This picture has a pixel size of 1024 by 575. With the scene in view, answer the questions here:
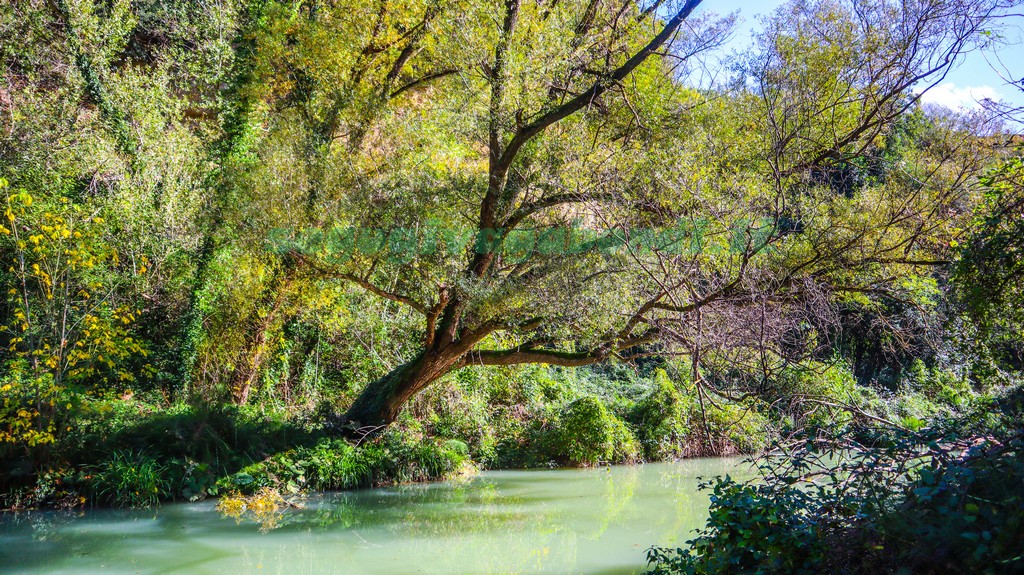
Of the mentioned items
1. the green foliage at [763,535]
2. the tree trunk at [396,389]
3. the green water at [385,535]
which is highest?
the tree trunk at [396,389]

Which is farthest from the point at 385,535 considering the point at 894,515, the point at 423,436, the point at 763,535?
the point at 894,515

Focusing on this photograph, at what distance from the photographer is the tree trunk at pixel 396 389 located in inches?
408

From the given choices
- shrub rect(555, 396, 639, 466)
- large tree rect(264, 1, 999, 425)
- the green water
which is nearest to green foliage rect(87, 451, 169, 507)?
the green water

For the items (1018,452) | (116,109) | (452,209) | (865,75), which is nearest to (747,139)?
(865,75)

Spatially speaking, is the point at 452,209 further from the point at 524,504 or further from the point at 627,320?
the point at 524,504

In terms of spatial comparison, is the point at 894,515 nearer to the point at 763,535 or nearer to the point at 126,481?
the point at 763,535

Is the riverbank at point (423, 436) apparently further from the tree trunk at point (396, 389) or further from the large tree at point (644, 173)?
the large tree at point (644, 173)

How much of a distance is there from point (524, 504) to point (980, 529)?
688cm

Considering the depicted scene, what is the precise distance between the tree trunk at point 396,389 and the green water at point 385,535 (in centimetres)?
126

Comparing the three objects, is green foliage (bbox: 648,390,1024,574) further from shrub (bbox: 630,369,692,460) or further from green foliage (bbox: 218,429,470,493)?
shrub (bbox: 630,369,692,460)

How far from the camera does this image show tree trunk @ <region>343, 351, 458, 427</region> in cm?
1036

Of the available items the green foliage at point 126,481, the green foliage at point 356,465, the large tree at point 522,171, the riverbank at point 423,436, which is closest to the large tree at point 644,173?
the large tree at point 522,171

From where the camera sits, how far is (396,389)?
11008mm

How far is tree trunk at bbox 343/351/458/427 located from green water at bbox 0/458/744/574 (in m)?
1.26
